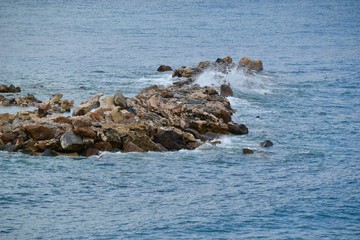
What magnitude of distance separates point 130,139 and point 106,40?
2683 inches

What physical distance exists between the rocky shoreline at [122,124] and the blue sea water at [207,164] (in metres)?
0.99

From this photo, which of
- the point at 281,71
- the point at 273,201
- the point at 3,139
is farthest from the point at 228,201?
the point at 281,71

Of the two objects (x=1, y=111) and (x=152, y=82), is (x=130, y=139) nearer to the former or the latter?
(x=1, y=111)

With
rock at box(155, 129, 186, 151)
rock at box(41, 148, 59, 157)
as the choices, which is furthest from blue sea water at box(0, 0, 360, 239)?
rock at box(155, 129, 186, 151)

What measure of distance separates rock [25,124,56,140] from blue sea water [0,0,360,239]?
A: 6.33ft

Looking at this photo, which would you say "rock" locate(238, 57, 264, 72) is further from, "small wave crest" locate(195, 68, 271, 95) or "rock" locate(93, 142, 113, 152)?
"rock" locate(93, 142, 113, 152)

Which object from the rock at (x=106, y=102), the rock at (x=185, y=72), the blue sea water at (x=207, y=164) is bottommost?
the blue sea water at (x=207, y=164)

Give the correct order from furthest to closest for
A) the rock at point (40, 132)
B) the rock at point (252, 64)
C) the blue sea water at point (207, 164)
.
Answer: the rock at point (252, 64), the rock at point (40, 132), the blue sea water at point (207, 164)

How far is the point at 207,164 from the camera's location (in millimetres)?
50875

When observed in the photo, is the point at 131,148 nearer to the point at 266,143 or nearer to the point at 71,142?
the point at 71,142

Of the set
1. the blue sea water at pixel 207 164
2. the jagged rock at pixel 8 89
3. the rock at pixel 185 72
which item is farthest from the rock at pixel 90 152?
the rock at pixel 185 72

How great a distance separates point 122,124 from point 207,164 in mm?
6856

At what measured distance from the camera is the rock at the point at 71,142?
51375 millimetres

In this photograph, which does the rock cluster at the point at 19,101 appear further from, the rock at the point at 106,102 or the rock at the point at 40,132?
the rock at the point at 40,132
